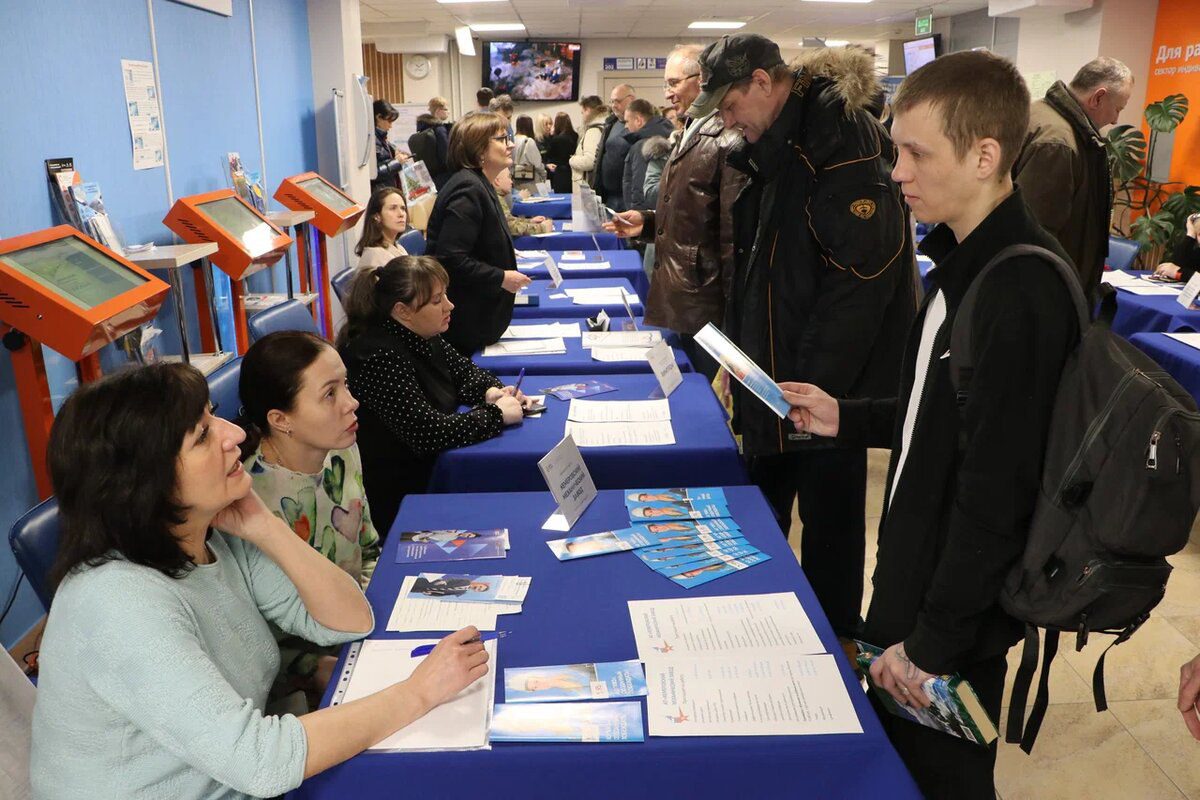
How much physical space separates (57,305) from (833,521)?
1.97 metres

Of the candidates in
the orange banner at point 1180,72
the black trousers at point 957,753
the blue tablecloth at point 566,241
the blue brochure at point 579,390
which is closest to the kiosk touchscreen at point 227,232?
the blue brochure at point 579,390

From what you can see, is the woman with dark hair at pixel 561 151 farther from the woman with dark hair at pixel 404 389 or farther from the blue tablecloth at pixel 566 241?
the woman with dark hair at pixel 404 389

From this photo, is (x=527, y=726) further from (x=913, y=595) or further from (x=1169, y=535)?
(x=1169, y=535)

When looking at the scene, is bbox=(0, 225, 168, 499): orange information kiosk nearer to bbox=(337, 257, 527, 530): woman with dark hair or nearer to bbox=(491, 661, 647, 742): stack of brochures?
bbox=(337, 257, 527, 530): woman with dark hair

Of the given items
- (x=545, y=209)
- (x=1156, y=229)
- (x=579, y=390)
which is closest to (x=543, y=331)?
(x=579, y=390)

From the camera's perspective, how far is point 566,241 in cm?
645

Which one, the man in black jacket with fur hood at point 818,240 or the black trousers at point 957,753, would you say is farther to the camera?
the man in black jacket with fur hood at point 818,240

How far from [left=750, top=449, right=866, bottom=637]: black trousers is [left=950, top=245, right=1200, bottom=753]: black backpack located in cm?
117

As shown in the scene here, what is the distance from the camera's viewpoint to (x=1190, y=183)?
728 centimetres

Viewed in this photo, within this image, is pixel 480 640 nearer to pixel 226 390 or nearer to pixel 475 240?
pixel 226 390

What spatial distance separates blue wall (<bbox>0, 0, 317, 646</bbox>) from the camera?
2.69 metres

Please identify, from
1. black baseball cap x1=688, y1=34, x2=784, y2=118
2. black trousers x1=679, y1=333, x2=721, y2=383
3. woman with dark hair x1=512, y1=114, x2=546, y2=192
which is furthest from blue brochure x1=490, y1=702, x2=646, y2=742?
woman with dark hair x1=512, y1=114, x2=546, y2=192

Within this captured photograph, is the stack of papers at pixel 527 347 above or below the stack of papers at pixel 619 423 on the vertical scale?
above

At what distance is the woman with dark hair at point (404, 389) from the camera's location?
2408 mm
